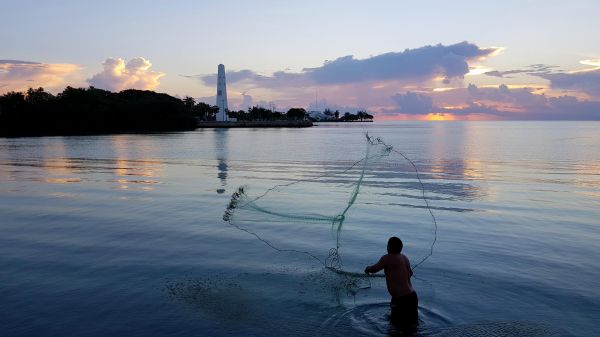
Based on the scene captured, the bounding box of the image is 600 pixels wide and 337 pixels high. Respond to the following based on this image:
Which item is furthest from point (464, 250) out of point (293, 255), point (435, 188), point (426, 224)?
point (435, 188)

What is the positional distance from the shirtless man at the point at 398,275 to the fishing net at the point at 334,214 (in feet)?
8.70

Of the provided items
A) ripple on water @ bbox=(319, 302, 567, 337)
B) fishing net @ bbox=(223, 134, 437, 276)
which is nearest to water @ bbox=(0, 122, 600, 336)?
ripple on water @ bbox=(319, 302, 567, 337)

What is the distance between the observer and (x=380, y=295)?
12.1 m

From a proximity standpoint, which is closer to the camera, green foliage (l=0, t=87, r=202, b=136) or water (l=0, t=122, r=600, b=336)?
water (l=0, t=122, r=600, b=336)

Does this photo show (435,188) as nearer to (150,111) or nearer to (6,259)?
(6,259)

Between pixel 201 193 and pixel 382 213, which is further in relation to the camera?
pixel 201 193

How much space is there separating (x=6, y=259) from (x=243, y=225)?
8.41m

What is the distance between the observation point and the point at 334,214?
22891 millimetres

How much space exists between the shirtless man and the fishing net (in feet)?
8.70

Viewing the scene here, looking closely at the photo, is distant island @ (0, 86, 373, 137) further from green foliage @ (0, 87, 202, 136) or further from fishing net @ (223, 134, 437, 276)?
fishing net @ (223, 134, 437, 276)

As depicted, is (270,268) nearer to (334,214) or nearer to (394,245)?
(394,245)

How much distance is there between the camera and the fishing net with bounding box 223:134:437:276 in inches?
589

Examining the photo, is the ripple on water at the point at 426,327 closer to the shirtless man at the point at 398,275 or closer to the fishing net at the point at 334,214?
the shirtless man at the point at 398,275

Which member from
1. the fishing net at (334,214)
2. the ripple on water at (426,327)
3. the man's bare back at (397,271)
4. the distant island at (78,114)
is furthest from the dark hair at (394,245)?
the distant island at (78,114)
